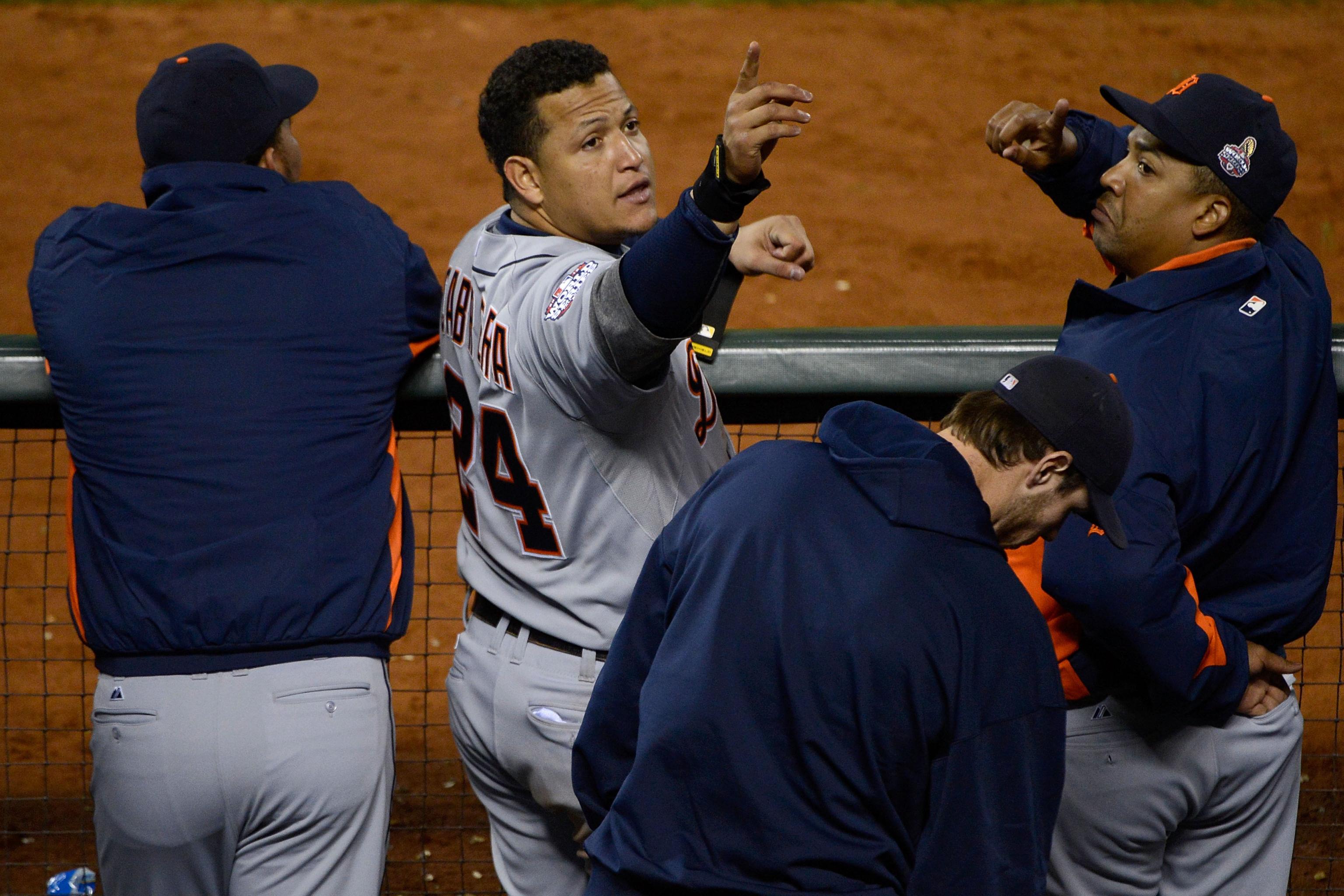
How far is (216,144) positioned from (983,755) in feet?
5.54

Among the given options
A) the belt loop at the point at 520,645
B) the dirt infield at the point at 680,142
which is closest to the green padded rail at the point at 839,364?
the belt loop at the point at 520,645

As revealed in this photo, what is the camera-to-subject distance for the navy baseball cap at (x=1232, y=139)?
2334 mm

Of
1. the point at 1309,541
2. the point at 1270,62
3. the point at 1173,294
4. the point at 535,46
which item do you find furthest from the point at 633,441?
the point at 1270,62

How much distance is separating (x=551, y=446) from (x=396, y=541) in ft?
1.32

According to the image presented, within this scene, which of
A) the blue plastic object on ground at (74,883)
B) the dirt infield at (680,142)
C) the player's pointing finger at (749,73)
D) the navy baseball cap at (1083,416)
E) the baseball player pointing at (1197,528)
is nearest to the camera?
the navy baseball cap at (1083,416)

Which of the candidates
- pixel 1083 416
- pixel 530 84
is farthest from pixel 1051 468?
pixel 530 84

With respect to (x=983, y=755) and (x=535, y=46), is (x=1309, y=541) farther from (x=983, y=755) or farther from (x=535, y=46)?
(x=535, y=46)

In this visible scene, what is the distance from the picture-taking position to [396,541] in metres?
2.47

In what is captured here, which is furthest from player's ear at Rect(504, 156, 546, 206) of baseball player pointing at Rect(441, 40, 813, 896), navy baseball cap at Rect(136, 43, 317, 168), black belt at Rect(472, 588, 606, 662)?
black belt at Rect(472, 588, 606, 662)

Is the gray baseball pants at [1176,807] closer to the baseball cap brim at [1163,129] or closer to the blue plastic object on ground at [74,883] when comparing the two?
the baseball cap brim at [1163,129]

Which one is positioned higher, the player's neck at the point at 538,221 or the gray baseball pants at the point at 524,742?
the player's neck at the point at 538,221

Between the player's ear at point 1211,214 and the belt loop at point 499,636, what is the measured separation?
4.40 ft

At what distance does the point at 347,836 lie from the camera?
7.85 ft

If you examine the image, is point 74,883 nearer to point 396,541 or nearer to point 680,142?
point 396,541
